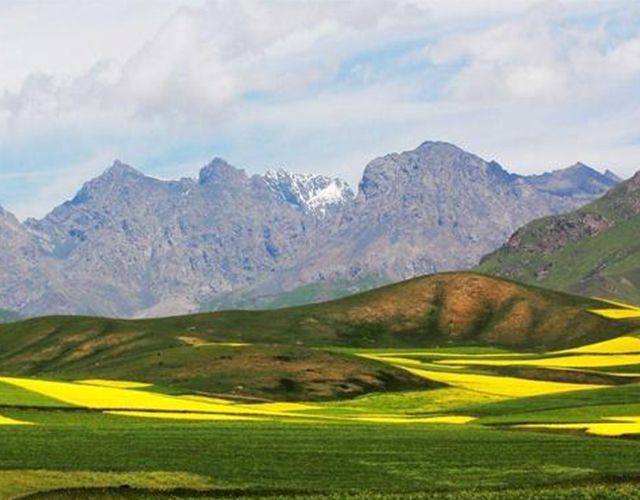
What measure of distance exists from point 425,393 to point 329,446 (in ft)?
218

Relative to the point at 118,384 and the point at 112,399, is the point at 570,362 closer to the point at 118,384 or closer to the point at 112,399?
the point at 118,384

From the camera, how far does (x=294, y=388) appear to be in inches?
5561

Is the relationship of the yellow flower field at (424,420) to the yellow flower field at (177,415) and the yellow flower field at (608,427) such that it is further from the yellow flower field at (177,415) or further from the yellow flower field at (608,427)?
the yellow flower field at (177,415)

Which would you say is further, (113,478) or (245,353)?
(245,353)

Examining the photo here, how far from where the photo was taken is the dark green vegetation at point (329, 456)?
59312 mm

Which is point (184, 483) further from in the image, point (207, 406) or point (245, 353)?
point (245, 353)

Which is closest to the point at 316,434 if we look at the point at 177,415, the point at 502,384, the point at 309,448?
the point at 309,448

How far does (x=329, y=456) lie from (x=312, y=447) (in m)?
3.98

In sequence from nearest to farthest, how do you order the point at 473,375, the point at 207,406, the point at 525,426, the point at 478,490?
1. the point at 478,490
2. the point at 525,426
3. the point at 207,406
4. the point at 473,375

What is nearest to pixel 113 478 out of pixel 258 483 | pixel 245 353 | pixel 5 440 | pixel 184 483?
pixel 184 483

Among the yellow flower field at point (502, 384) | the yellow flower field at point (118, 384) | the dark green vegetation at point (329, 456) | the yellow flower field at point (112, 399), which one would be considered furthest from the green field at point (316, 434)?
the yellow flower field at point (118, 384)

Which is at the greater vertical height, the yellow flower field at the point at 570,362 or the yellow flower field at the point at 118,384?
the yellow flower field at the point at 118,384

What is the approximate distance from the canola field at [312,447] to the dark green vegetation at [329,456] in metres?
0.12

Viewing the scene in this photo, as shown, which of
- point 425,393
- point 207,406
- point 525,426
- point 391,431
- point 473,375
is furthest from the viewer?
point 473,375
